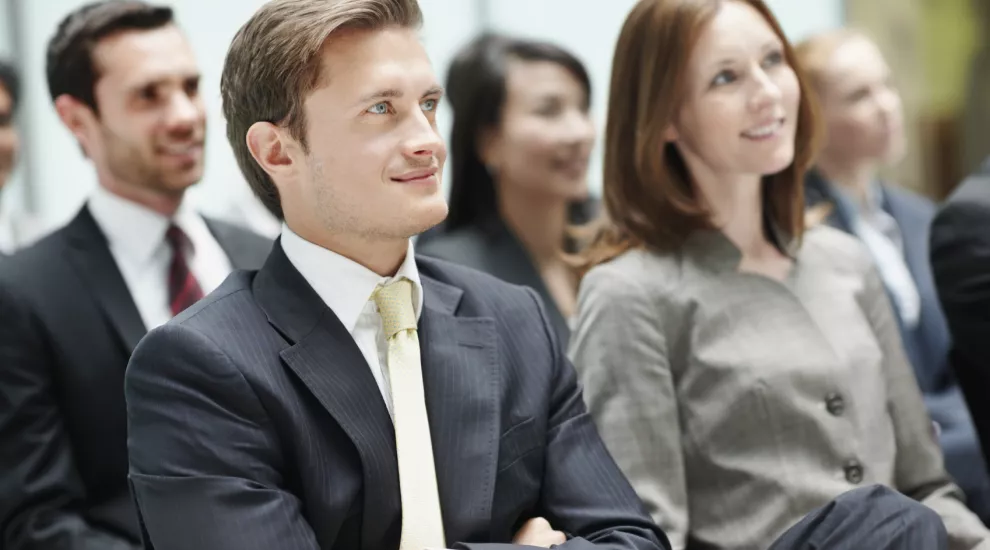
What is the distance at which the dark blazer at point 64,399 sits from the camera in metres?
2.29

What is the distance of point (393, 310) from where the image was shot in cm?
185

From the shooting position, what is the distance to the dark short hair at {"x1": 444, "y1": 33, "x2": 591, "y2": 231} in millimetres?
3639

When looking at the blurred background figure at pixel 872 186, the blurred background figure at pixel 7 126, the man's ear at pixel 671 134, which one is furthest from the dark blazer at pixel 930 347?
the blurred background figure at pixel 7 126

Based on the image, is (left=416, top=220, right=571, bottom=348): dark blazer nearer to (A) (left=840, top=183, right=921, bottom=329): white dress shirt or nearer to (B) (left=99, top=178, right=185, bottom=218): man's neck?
(B) (left=99, top=178, right=185, bottom=218): man's neck

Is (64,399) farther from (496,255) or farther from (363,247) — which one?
(496,255)

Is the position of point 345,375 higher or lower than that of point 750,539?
higher

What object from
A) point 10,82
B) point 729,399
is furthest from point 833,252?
point 10,82

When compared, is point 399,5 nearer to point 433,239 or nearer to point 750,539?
point 750,539

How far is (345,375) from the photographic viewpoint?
1774 millimetres

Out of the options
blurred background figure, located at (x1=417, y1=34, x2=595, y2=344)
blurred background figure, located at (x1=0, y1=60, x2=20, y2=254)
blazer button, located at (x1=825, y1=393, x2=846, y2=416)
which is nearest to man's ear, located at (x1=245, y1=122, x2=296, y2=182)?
blazer button, located at (x1=825, y1=393, x2=846, y2=416)

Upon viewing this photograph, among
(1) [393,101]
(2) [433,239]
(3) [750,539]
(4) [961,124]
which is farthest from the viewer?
(4) [961,124]

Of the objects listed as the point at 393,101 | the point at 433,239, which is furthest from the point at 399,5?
the point at 433,239

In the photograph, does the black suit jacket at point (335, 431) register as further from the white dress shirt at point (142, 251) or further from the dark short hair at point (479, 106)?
the dark short hair at point (479, 106)

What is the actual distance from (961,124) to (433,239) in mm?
4758
